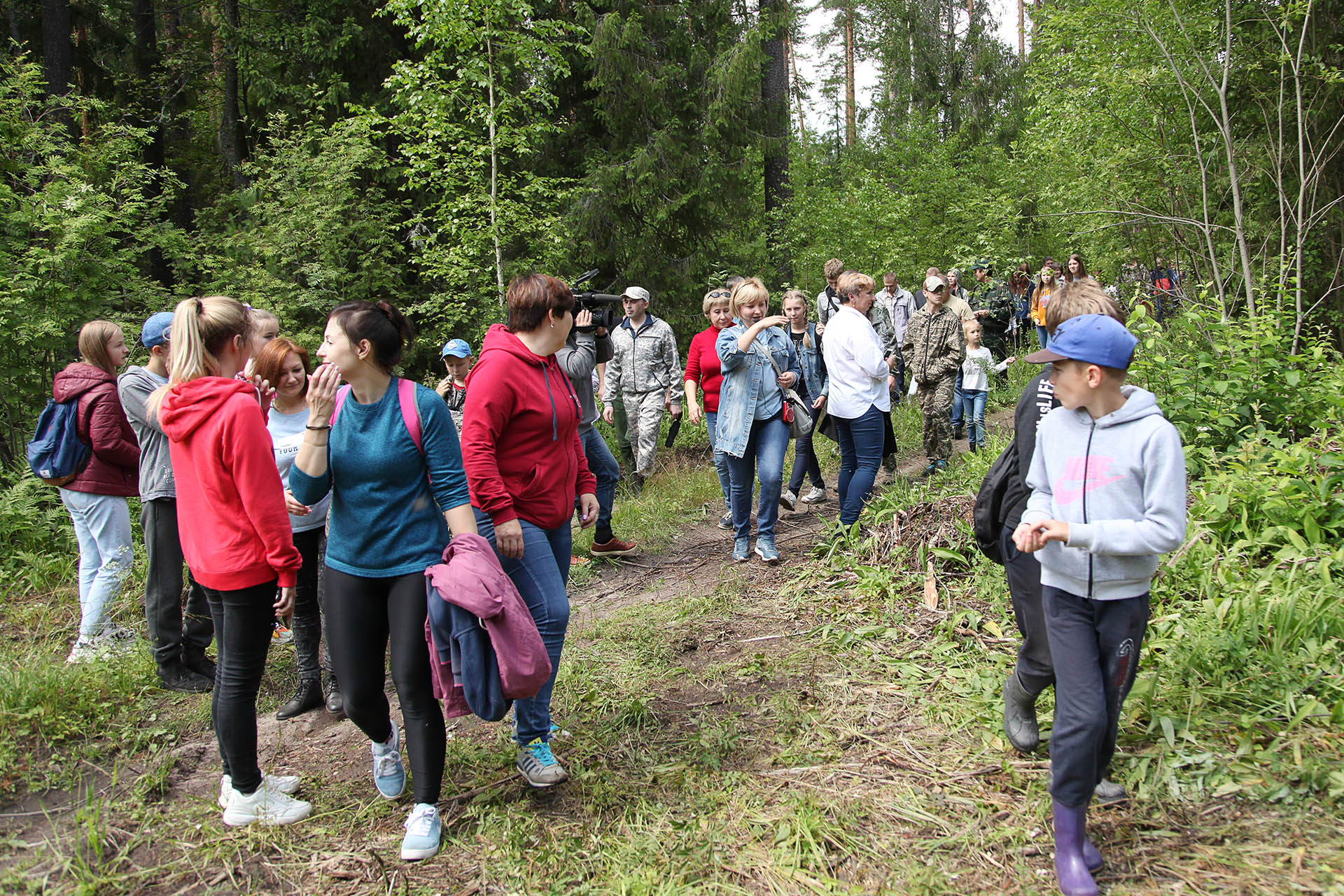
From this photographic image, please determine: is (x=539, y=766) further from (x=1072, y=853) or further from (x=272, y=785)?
(x=1072, y=853)

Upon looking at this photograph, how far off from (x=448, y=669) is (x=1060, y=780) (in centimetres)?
201

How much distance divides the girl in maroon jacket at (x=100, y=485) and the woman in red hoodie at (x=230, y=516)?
6.95 ft

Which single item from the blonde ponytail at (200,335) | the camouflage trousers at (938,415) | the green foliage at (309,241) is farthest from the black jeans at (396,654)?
the green foliage at (309,241)

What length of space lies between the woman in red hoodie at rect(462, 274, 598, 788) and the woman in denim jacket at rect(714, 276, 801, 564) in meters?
2.63

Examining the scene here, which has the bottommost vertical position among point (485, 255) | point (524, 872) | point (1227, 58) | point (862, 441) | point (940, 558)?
point (524, 872)

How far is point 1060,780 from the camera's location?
8.55 feet

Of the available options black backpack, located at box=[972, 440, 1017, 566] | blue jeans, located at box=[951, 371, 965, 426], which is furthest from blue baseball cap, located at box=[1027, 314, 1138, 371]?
blue jeans, located at box=[951, 371, 965, 426]

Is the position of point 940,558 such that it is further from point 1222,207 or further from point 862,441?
point 1222,207

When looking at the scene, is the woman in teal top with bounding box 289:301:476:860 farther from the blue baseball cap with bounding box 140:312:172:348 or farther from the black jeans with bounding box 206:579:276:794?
the blue baseball cap with bounding box 140:312:172:348

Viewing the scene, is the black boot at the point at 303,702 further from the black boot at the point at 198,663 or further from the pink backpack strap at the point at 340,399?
the pink backpack strap at the point at 340,399

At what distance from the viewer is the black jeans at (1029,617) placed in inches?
123

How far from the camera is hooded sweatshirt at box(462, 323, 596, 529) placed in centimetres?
330


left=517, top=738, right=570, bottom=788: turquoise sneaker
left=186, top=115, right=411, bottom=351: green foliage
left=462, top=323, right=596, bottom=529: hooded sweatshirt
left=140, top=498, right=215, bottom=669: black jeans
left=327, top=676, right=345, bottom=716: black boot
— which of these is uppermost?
left=186, top=115, right=411, bottom=351: green foliage

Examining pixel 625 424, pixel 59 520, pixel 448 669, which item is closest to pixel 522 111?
pixel 625 424
